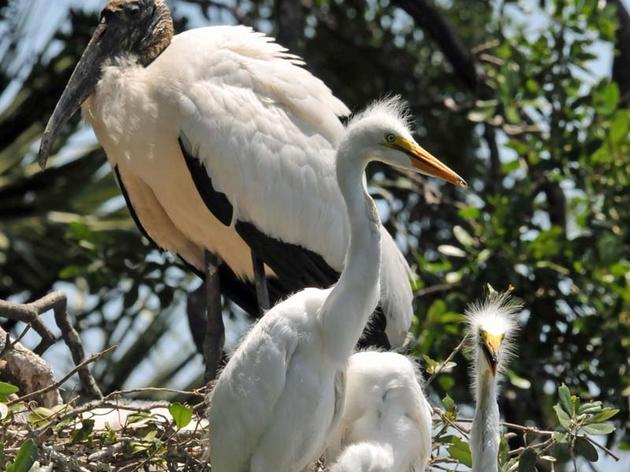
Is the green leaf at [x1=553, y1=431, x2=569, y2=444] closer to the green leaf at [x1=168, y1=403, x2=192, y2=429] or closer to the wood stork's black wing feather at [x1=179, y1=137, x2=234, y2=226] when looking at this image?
the green leaf at [x1=168, y1=403, x2=192, y2=429]

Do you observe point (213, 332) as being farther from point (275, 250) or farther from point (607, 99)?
point (607, 99)

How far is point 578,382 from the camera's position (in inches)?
286

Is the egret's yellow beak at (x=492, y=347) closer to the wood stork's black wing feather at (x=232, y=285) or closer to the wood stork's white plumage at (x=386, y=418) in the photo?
the wood stork's white plumage at (x=386, y=418)

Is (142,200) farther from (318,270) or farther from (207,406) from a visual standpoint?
(207,406)

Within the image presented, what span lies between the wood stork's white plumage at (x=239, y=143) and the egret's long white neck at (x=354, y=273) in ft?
5.22

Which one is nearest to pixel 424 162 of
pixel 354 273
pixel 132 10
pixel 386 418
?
pixel 354 273

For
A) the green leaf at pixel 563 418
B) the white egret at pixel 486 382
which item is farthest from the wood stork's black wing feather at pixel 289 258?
the green leaf at pixel 563 418

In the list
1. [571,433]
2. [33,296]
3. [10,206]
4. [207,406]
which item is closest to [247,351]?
[207,406]

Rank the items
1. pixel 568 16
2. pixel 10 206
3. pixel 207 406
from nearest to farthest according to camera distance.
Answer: pixel 207 406, pixel 568 16, pixel 10 206

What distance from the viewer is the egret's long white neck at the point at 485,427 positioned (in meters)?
4.93

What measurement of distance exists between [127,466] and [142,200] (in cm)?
229

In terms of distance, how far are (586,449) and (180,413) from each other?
1.31m

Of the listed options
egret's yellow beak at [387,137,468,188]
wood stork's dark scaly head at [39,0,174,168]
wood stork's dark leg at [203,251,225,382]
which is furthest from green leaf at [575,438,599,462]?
wood stork's dark scaly head at [39,0,174,168]

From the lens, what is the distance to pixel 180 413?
523cm
